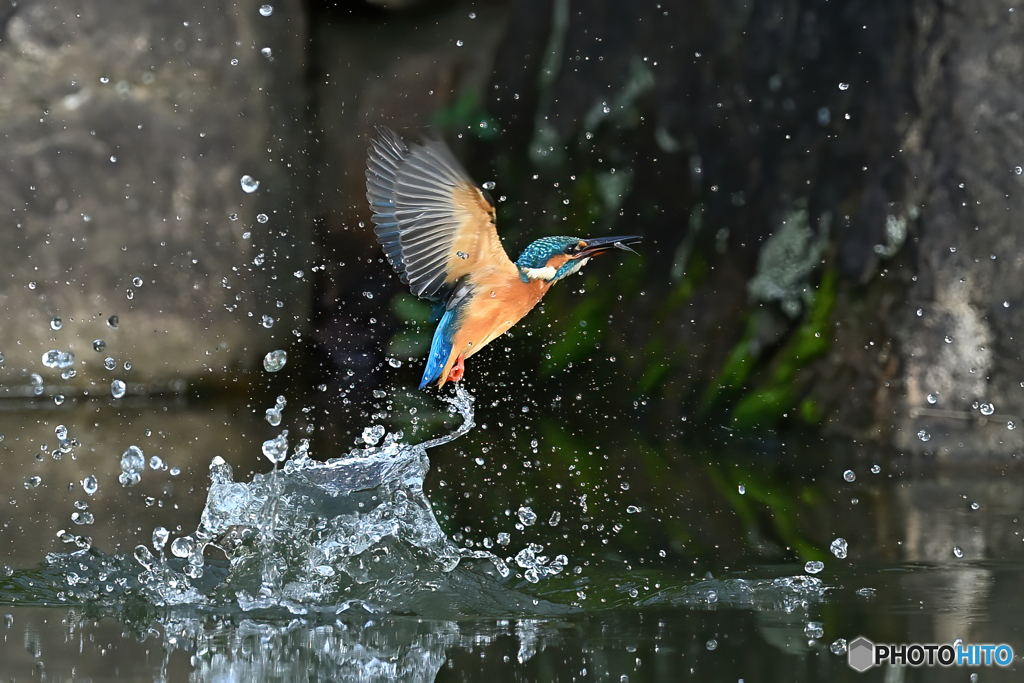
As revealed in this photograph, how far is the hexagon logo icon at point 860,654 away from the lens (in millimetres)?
1420

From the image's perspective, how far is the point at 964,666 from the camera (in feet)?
4.68

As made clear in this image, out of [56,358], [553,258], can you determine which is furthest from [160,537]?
[56,358]

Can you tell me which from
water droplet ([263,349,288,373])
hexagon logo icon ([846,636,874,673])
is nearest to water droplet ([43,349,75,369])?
water droplet ([263,349,288,373])

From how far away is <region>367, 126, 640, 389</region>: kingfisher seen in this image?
196cm

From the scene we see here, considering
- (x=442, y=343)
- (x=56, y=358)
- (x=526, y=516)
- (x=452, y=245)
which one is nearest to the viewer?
(x=452, y=245)

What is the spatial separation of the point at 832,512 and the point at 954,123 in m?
1.84

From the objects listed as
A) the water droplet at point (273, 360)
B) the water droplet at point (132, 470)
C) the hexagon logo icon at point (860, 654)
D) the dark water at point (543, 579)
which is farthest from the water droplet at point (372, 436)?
the hexagon logo icon at point (860, 654)

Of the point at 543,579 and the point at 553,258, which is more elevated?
the point at 553,258

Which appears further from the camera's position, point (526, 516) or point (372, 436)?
point (372, 436)

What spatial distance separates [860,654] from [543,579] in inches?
24.4

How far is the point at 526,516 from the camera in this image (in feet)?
8.20

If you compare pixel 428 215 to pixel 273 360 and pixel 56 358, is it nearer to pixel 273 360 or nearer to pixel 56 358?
pixel 273 360

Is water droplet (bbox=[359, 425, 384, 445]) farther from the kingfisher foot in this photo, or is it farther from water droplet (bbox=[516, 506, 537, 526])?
the kingfisher foot

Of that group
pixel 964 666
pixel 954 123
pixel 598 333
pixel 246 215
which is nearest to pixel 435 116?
pixel 246 215
